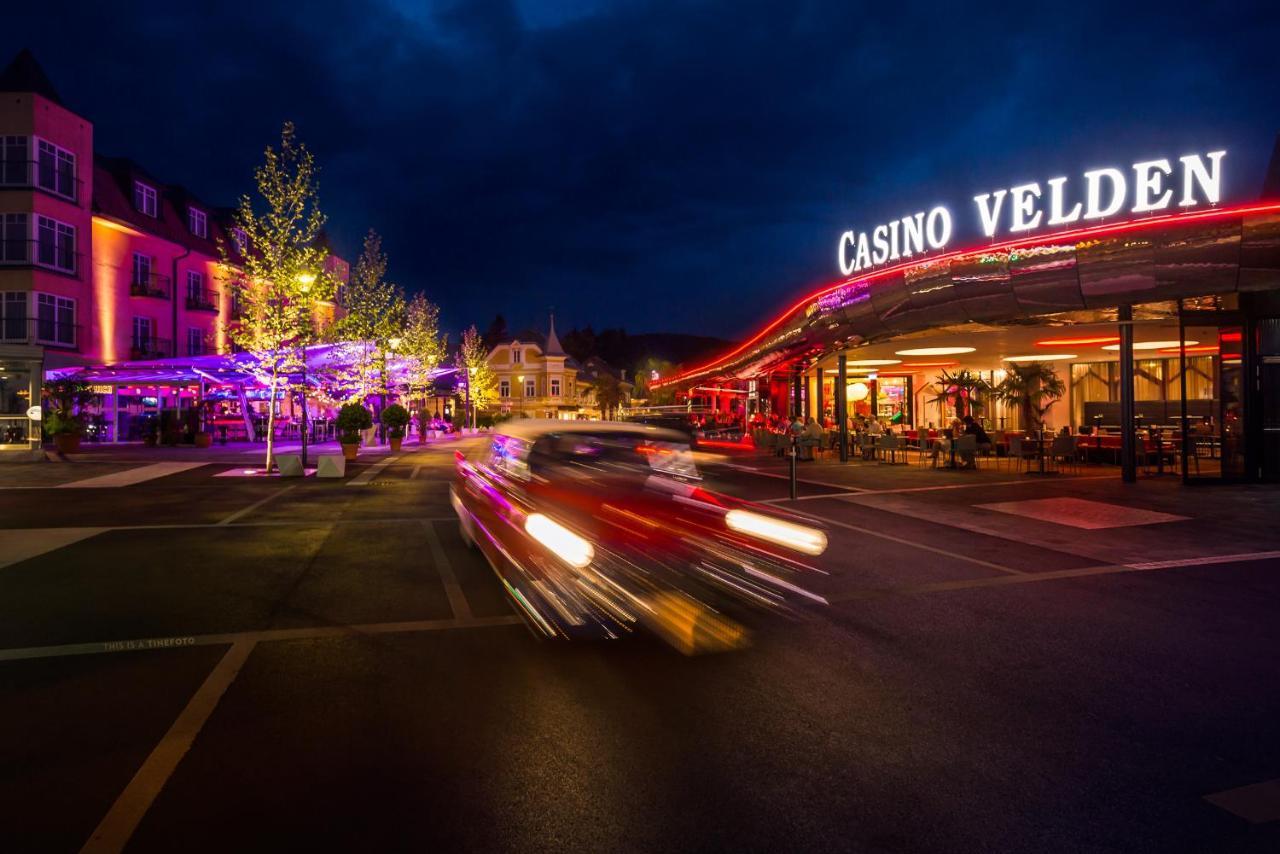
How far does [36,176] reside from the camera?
99.8 feet

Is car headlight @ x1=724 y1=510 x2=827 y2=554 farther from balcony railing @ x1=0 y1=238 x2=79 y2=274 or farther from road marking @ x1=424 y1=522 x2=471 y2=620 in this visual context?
balcony railing @ x1=0 y1=238 x2=79 y2=274

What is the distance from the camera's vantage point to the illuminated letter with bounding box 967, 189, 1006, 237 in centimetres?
1820

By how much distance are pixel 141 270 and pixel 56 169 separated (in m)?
6.24

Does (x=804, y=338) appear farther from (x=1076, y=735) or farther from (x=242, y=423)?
(x=242, y=423)

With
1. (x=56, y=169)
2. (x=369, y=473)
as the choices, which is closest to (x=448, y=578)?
(x=369, y=473)

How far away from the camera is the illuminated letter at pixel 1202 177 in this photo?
50.2 ft

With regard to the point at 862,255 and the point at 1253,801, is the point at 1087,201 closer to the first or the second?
the point at 862,255

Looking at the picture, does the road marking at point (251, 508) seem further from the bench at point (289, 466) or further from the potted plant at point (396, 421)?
the potted plant at point (396, 421)

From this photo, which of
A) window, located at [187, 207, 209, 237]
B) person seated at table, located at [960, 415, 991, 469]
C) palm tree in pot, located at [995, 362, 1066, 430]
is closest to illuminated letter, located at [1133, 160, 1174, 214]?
person seated at table, located at [960, 415, 991, 469]

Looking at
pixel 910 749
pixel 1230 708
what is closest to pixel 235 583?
pixel 910 749

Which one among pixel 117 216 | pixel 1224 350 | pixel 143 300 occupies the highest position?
pixel 117 216

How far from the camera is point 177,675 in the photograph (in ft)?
18.0

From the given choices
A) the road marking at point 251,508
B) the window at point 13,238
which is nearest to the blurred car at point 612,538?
the road marking at point 251,508

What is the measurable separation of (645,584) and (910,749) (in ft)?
10.3
